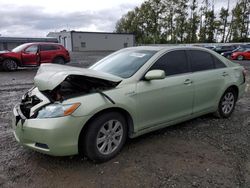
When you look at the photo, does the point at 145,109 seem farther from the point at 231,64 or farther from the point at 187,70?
the point at 231,64

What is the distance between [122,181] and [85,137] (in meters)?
0.68

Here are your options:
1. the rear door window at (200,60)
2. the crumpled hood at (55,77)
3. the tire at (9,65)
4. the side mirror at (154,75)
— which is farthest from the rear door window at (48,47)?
the side mirror at (154,75)

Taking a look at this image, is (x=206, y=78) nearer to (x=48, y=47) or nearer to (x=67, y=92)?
(x=67, y=92)

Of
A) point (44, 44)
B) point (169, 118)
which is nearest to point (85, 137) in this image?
point (169, 118)

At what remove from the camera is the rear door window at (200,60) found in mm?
4242

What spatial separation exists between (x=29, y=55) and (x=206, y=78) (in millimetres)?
11035

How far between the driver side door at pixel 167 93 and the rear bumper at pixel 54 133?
38.4 inches

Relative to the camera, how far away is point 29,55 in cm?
1294

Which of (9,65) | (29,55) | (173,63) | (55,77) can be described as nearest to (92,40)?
(29,55)

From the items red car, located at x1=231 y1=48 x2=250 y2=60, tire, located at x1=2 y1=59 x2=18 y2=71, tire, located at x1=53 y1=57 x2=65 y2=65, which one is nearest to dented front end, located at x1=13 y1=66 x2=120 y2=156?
tire, located at x1=2 y1=59 x2=18 y2=71

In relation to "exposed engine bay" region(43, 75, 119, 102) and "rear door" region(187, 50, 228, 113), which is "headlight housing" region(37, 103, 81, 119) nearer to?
"exposed engine bay" region(43, 75, 119, 102)

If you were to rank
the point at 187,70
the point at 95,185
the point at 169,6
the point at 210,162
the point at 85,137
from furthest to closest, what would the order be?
the point at 169,6 < the point at 187,70 < the point at 210,162 < the point at 85,137 < the point at 95,185

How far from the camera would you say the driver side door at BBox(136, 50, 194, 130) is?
343 centimetres

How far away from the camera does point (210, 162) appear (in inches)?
125
